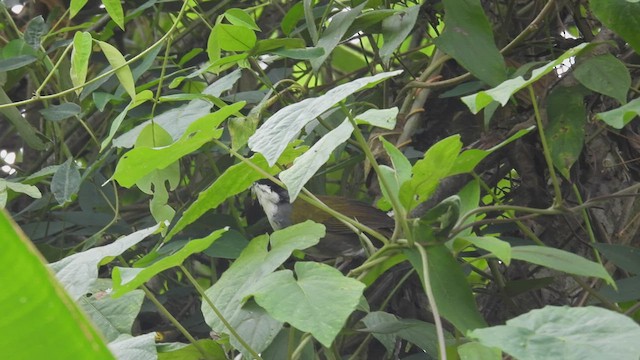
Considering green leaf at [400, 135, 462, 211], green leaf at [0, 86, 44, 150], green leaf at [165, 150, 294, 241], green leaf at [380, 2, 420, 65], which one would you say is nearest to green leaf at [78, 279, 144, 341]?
green leaf at [165, 150, 294, 241]

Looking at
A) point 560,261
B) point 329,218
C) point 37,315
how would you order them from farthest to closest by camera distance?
point 329,218 → point 560,261 → point 37,315

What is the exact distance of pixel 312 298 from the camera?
99cm

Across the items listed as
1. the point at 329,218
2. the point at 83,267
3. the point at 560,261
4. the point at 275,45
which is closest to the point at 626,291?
the point at 560,261

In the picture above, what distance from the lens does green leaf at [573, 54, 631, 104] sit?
4.56 ft

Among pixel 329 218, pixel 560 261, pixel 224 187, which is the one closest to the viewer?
pixel 560 261

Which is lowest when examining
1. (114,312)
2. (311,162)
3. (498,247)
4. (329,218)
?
(329,218)

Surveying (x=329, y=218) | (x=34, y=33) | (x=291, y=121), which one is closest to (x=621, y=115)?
(x=291, y=121)

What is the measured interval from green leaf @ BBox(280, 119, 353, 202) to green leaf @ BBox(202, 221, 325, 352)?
0.39 ft

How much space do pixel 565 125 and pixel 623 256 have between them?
0.78 feet

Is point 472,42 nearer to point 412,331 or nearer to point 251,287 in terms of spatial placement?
point 412,331

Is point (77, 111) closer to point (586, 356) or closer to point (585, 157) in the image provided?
point (585, 157)

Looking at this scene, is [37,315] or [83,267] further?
[83,267]

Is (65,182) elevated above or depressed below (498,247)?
below

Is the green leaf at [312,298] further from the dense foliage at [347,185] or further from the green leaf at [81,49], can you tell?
the green leaf at [81,49]
